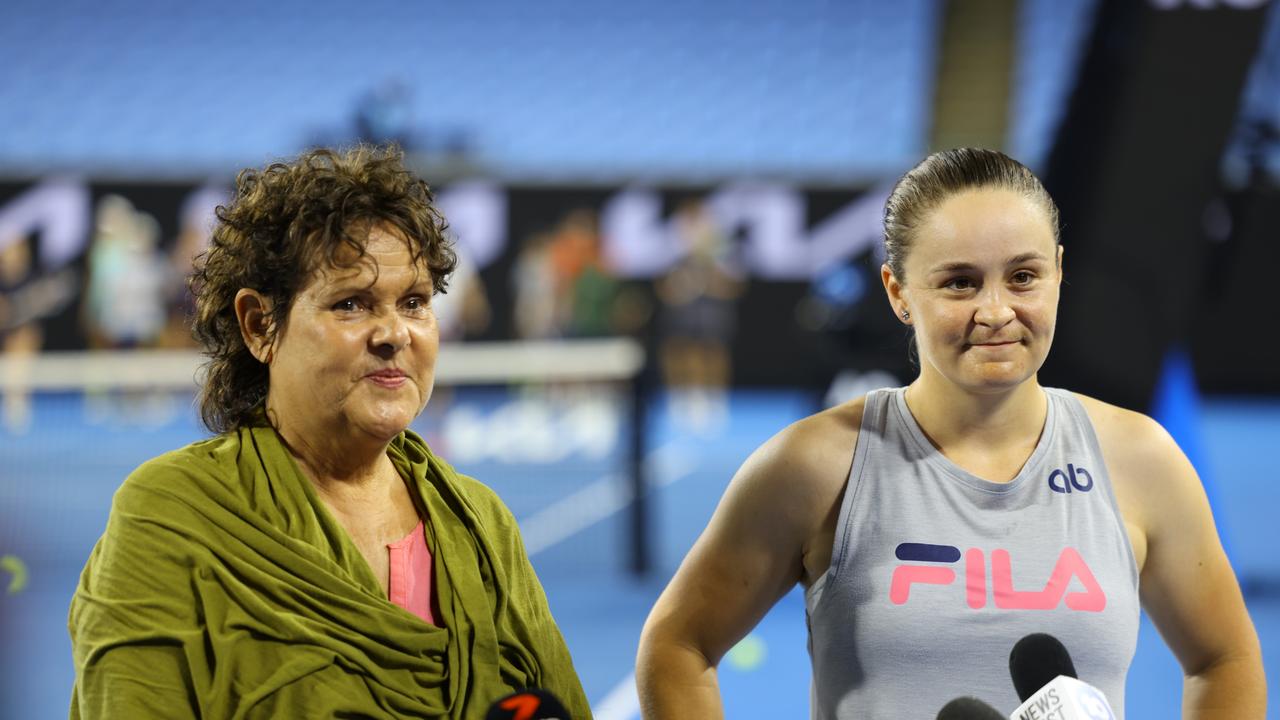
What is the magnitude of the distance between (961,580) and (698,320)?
16.6 metres

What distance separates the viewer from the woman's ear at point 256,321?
86.5 inches

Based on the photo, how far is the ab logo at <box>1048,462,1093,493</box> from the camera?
7.61 feet

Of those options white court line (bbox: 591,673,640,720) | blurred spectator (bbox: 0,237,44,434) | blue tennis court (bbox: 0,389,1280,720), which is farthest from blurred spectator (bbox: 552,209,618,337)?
white court line (bbox: 591,673,640,720)

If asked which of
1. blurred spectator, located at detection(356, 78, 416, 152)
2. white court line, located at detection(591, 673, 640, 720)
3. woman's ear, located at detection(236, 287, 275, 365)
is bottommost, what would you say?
white court line, located at detection(591, 673, 640, 720)

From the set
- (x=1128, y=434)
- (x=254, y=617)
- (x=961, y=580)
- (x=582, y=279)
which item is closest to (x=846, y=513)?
(x=961, y=580)

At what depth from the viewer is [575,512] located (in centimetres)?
1002

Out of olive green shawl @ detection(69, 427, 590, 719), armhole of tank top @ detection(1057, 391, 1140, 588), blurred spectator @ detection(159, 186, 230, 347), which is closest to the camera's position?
olive green shawl @ detection(69, 427, 590, 719)

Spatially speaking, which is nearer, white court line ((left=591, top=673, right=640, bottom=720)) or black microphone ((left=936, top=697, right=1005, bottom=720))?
black microphone ((left=936, top=697, right=1005, bottom=720))

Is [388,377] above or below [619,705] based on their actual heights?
above

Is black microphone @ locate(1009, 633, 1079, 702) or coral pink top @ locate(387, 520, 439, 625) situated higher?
coral pink top @ locate(387, 520, 439, 625)

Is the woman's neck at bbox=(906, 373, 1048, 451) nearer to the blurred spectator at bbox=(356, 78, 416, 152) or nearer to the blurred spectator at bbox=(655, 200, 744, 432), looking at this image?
the blurred spectator at bbox=(655, 200, 744, 432)

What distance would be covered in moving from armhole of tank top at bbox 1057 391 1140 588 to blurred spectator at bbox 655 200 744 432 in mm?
15645

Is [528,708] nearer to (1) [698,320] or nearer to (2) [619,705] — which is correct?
(2) [619,705]

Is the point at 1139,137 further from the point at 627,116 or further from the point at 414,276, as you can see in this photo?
the point at 627,116
